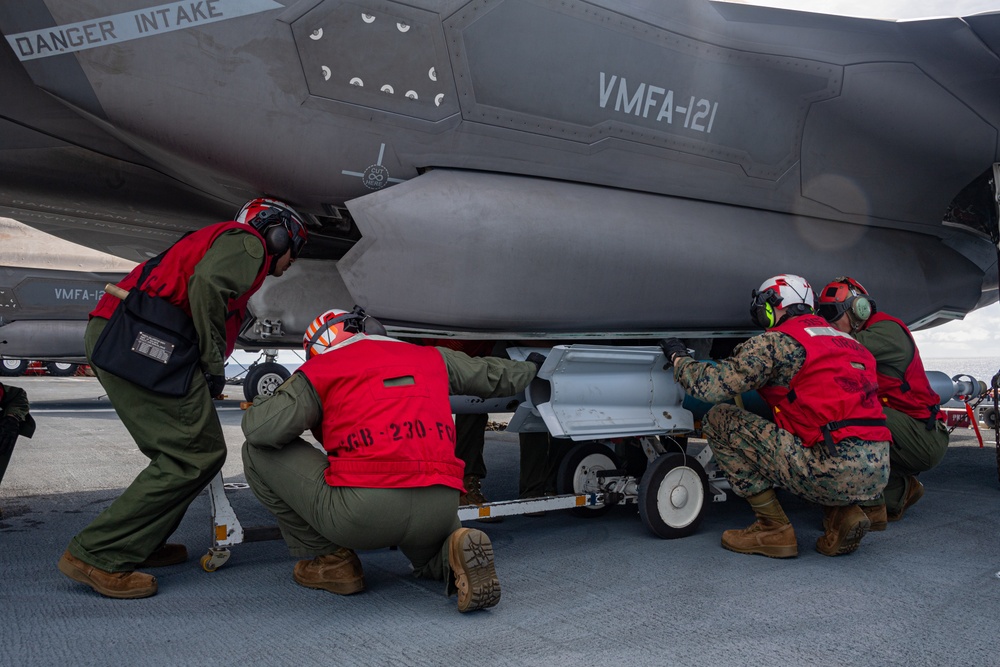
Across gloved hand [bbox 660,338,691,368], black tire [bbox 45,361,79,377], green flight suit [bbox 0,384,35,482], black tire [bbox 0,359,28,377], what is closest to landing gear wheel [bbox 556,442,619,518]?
gloved hand [bbox 660,338,691,368]

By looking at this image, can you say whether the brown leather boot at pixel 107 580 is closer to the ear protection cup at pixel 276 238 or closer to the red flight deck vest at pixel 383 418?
the red flight deck vest at pixel 383 418

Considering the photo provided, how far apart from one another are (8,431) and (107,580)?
1466 mm

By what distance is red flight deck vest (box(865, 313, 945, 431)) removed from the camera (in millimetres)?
4102

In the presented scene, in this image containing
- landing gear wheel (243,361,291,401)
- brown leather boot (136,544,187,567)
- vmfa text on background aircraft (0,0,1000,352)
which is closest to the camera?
vmfa text on background aircraft (0,0,1000,352)

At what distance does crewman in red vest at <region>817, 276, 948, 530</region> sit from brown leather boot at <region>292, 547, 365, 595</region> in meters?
2.77

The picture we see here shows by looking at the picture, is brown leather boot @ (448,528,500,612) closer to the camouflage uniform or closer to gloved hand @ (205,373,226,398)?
gloved hand @ (205,373,226,398)

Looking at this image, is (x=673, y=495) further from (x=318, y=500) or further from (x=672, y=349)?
(x=318, y=500)

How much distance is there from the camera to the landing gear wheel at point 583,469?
3.94 m

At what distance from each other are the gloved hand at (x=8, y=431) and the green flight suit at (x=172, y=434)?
1138 mm

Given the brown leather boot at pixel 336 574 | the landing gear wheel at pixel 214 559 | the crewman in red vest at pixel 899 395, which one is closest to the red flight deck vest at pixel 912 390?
the crewman in red vest at pixel 899 395

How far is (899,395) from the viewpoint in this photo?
4.15 meters

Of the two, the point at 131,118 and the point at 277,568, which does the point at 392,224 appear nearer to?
the point at 131,118

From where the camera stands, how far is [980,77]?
4.08 metres

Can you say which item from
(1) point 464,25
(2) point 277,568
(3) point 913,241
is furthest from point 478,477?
(3) point 913,241
